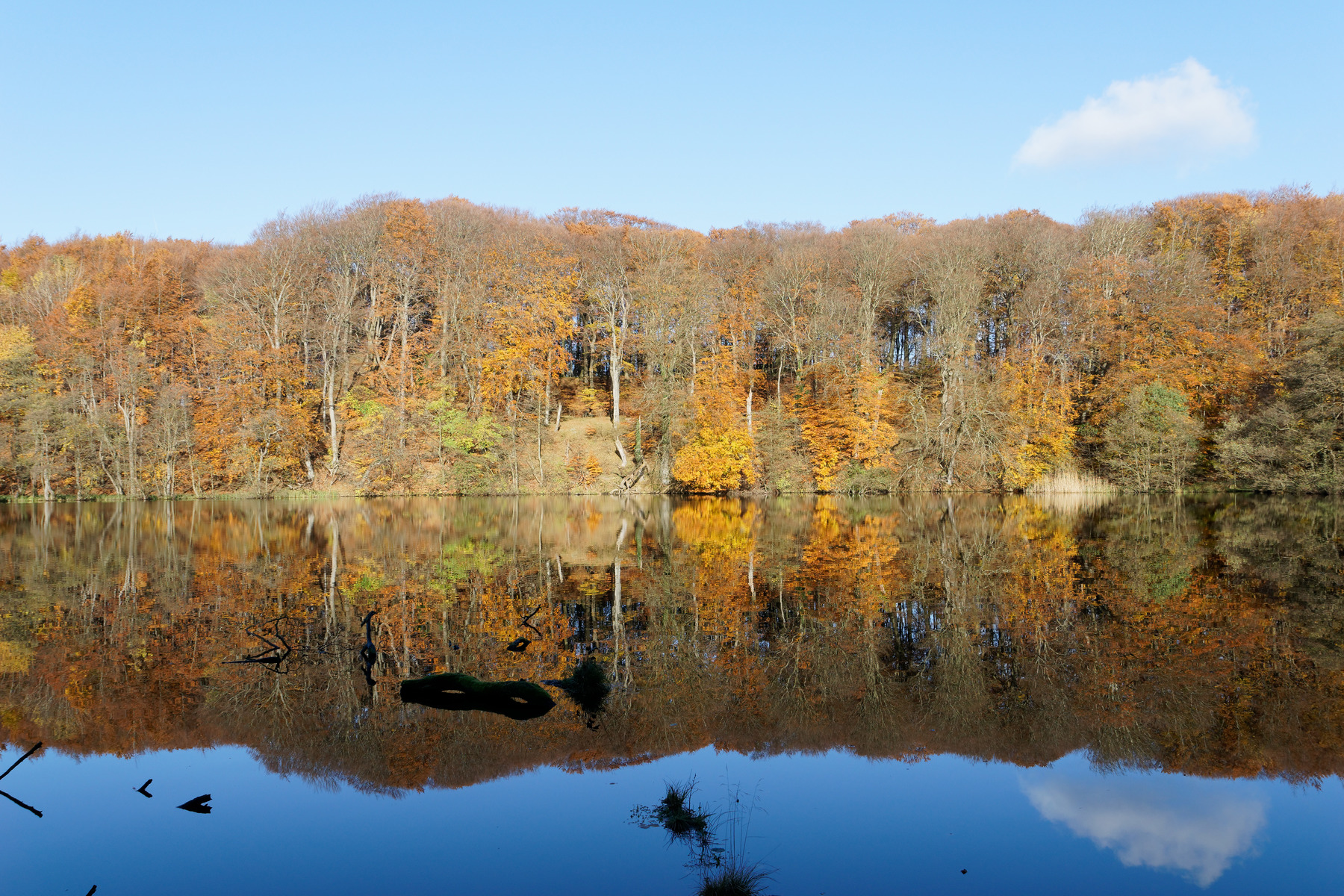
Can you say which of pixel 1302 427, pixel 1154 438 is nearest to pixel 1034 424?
pixel 1154 438

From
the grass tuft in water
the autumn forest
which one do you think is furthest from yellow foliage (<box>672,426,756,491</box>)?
the grass tuft in water

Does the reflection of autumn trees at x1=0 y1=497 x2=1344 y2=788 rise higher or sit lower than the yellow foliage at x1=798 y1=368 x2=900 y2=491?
lower

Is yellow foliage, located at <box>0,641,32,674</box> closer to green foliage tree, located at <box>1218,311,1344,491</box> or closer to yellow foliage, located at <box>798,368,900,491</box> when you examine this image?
yellow foliage, located at <box>798,368,900,491</box>

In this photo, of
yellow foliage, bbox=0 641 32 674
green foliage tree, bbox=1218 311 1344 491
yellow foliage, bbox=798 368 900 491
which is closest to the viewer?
yellow foliage, bbox=0 641 32 674

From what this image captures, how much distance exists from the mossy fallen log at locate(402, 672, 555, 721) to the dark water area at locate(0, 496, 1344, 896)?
0.03m

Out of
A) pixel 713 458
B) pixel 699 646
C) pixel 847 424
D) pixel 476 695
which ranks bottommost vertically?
pixel 699 646

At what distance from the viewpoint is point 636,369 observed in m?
46.8

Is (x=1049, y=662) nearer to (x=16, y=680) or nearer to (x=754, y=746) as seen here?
Answer: (x=754, y=746)

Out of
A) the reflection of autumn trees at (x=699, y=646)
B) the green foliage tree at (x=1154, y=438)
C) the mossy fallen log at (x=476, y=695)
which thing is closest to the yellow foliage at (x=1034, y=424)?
the green foliage tree at (x=1154, y=438)

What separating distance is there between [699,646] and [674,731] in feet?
9.81

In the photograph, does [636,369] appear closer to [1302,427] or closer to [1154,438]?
[1154,438]

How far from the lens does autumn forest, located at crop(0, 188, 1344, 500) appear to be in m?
40.5

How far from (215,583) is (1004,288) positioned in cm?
4360

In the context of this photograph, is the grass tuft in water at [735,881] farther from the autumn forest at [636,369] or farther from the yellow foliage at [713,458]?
the yellow foliage at [713,458]
